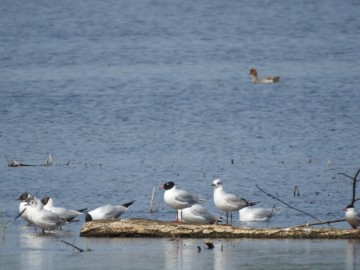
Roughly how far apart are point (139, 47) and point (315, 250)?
27275mm

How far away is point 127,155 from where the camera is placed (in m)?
21.0

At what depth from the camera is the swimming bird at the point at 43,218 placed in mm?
13922

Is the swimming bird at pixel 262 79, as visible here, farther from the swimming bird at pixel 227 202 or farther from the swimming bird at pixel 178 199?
the swimming bird at pixel 178 199

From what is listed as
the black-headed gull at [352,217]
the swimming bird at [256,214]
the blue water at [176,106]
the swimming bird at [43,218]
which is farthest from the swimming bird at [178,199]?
the black-headed gull at [352,217]

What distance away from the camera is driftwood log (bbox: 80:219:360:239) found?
1261 centimetres

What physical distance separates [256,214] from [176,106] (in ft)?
40.8

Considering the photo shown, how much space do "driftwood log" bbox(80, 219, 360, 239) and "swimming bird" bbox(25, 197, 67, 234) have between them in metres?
0.81

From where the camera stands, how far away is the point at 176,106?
27625 mm

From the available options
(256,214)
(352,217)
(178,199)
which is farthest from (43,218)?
(352,217)

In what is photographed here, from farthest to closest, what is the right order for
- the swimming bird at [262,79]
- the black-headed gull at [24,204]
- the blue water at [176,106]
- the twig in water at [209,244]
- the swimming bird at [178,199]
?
the swimming bird at [262,79] → the blue water at [176,106] → the swimming bird at [178,199] → the black-headed gull at [24,204] → the twig in water at [209,244]

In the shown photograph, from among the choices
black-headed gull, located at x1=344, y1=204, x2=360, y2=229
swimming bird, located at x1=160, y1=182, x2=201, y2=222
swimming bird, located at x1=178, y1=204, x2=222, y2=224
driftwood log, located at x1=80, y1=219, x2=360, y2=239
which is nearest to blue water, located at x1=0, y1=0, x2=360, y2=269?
driftwood log, located at x1=80, y1=219, x2=360, y2=239

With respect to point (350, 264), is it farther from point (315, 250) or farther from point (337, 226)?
point (337, 226)

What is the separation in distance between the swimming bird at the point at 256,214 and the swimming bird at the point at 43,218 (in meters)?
2.71

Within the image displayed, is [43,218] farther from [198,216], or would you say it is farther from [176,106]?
[176,106]
